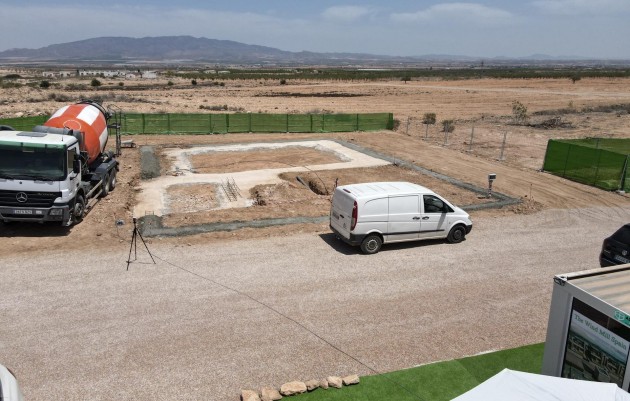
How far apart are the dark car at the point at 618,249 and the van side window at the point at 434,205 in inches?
188

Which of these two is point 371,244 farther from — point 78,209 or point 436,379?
point 78,209

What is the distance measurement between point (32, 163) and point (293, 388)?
11.6 metres

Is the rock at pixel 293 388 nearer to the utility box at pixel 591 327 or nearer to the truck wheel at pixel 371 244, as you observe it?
the utility box at pixel 591 327

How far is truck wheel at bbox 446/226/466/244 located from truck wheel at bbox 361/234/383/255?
8.25ft

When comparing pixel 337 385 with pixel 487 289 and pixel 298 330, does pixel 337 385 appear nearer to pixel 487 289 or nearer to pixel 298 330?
pixel 298 330

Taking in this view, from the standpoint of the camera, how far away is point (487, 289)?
12.8m

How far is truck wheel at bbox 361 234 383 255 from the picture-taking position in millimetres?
14995

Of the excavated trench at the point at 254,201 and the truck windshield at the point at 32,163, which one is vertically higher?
the truck windshield at the point at 32,163

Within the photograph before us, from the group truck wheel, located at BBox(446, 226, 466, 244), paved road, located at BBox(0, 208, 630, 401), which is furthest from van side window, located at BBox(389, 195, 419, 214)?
truck wheel, located at BBox(446, 226, 466, 244)

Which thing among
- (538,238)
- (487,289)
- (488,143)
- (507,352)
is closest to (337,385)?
(507,352)

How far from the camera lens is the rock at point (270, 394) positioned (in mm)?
8133

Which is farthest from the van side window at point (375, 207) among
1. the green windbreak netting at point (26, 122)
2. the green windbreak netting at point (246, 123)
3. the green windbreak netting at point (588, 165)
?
the green windbreak netting at point (26, 122)

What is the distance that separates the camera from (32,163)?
15.4 meters

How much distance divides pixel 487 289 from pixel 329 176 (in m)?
13.1
